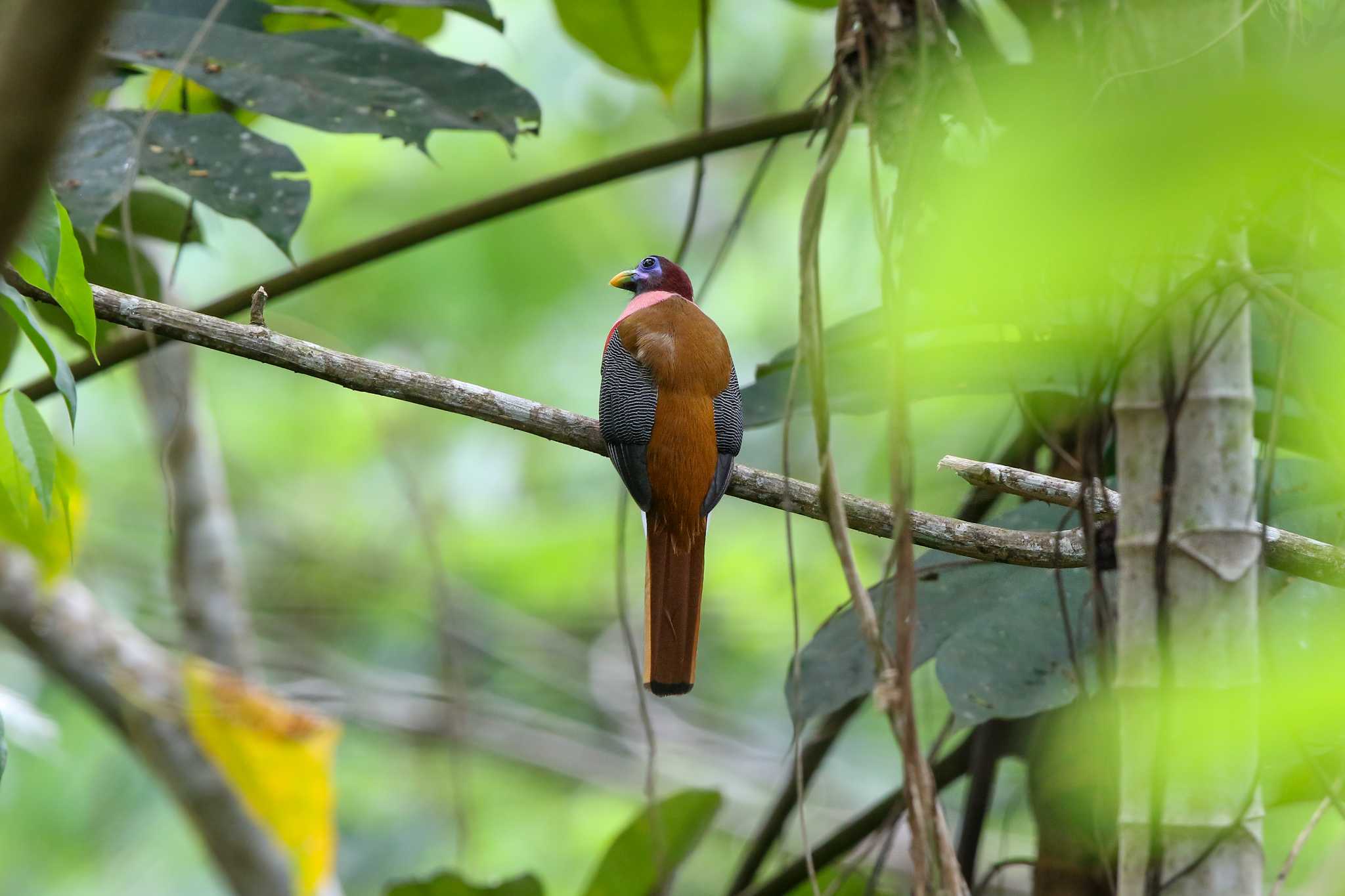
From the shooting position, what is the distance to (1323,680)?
0.54 meters

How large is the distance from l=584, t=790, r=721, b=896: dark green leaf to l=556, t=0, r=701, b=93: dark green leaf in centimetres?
146

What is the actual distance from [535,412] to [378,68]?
0.91 metres

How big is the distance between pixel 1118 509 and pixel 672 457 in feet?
2.17

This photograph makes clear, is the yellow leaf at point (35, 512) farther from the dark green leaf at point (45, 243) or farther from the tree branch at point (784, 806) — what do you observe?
the tree branch at point (784, 806)

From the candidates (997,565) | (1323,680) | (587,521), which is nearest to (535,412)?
(997,565)

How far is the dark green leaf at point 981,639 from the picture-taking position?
1.78 meters

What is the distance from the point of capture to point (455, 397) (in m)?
1.58

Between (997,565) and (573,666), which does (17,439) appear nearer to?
(997,565)

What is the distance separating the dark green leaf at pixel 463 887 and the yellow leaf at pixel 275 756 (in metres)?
0.61

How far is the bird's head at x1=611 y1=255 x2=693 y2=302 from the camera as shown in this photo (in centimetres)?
271

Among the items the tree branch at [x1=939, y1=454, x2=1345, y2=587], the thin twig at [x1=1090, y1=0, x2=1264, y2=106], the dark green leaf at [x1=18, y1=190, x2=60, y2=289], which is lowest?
the dark green leaf at [x1=18, y1=190, x2=60, y2=289]

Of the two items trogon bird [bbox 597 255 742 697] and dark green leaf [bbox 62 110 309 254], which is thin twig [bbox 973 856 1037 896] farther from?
dark green leaf [bbox 62 110 309 254]

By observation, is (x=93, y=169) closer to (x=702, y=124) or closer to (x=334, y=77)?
(x=334, y=77)

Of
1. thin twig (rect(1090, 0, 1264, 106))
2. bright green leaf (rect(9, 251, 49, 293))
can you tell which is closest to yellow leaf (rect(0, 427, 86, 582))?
bright green leaf (rect(9, 251, 49, 293))
